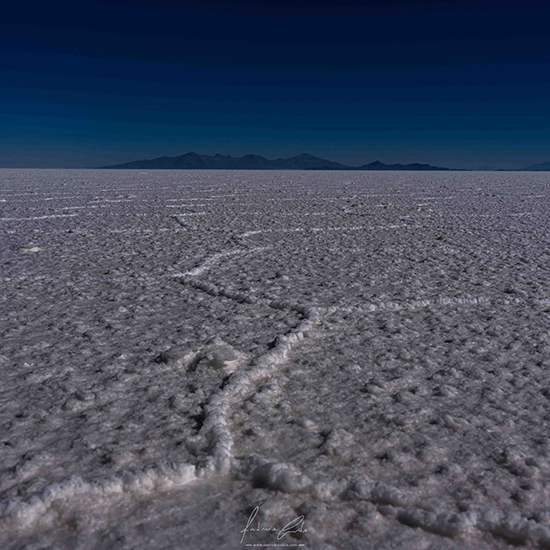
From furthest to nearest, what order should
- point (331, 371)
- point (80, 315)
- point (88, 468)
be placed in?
point (80, 315) < point (331, 371) < point (88, 468)

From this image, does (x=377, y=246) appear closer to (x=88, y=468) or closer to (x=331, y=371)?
(x=331, y=371)

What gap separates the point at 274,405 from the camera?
4.14 ft

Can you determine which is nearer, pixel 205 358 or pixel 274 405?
pixel 274 405

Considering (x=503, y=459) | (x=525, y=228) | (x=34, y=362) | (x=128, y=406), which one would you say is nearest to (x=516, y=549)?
(x=503, y=459)

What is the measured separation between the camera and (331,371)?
1.47 m

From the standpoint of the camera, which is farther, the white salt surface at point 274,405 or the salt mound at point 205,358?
the salt mound at point 205,358

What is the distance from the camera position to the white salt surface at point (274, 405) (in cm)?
88

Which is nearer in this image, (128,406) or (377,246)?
(128,406)

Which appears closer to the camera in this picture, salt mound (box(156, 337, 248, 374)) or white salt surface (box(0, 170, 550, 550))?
white salt surface (box(0, 170, 550, 550))

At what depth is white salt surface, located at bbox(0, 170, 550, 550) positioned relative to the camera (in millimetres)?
875

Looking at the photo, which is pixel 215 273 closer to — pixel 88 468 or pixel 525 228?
pixel 88 468

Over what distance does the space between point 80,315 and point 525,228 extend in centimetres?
388

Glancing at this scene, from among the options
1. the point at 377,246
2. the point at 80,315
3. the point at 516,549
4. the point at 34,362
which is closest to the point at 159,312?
the point at 80,315

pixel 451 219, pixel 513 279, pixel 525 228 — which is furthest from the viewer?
pixel 451 219
